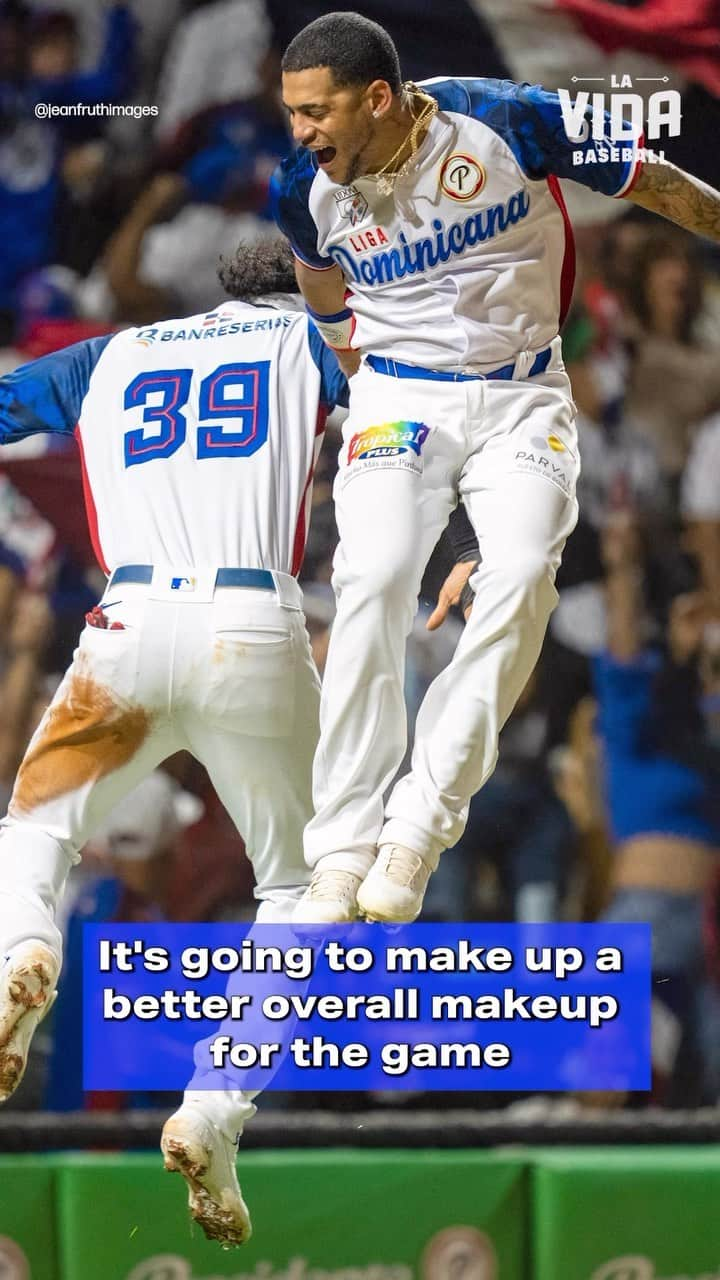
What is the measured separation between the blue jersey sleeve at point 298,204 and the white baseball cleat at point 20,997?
4.57 feet

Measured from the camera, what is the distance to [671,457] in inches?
139

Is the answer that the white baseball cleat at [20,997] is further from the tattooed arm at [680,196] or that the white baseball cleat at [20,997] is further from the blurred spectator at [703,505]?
the tattooed arm at [680,196]

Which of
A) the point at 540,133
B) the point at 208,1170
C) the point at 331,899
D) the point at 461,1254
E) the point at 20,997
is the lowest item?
the point at 461,1254

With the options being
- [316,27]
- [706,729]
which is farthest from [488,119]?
[706,729]

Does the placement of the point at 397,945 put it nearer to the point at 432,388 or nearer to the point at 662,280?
the point at 432,388

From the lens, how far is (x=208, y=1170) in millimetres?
3189

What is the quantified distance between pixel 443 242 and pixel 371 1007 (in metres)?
1.53

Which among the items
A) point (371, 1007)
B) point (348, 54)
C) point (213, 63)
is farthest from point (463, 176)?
point (371, 1007)

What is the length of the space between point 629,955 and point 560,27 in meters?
1.96

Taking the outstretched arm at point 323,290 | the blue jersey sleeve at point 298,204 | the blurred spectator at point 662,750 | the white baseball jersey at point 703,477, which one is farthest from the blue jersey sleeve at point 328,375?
the white baseball jersey at point 703,477

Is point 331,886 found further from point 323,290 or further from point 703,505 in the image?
point 703,505

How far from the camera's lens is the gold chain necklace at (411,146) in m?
2.85

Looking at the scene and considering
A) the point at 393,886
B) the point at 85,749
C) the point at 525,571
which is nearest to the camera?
the point at 393,886

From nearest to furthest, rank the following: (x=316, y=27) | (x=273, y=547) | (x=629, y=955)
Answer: (x=316, y=27) < (x=273, y=547) < (x=629, y=955)
